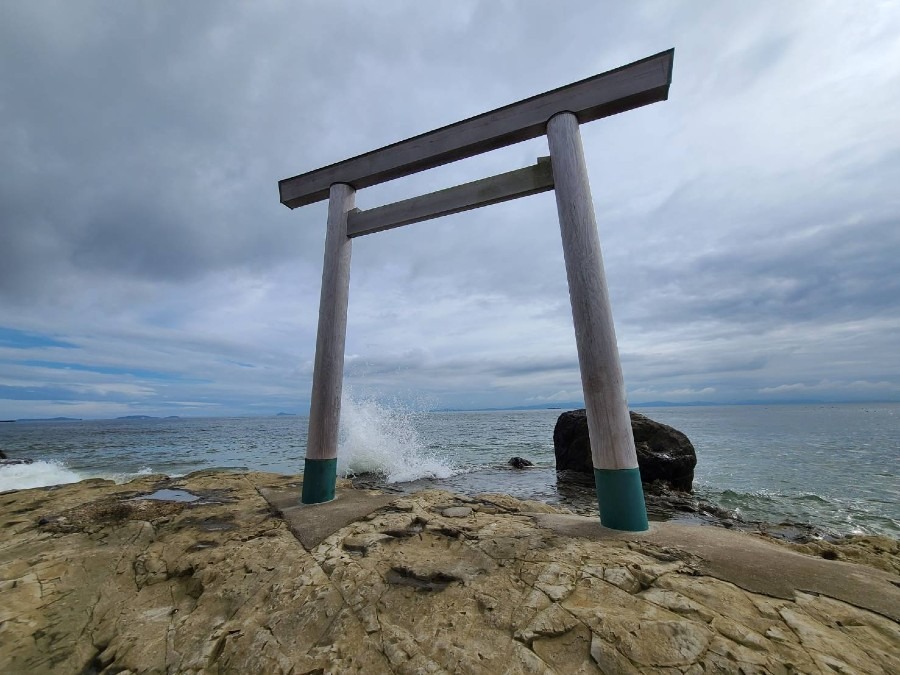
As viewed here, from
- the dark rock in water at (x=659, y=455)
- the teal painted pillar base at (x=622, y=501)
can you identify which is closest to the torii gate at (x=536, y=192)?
the teal painted pillar base at (x=622, y=501)

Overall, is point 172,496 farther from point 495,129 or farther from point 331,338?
point 495,129

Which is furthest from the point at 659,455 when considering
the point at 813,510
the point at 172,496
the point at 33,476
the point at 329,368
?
the point at 33,476

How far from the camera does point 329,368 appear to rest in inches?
195

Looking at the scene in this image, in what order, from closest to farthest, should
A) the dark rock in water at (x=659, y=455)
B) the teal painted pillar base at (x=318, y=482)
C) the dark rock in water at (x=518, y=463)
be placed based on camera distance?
the teal painted pillar base at (x=318, y=482) < the dark rock in water at (x=659, y=455) < the dark rock in water at (x=518, y=463)

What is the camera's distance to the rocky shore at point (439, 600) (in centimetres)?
181

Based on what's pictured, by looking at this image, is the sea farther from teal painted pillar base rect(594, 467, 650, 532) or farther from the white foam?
teal painted pillar base rect(594, 467, 650, 532)

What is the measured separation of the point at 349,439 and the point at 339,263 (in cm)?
1007

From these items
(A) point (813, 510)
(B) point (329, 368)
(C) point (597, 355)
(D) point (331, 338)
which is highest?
(D) point (331, 338)

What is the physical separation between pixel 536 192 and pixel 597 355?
6.67 feet

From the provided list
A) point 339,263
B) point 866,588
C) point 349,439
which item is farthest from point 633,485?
point 349,439

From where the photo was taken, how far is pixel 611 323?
3574 millimetres

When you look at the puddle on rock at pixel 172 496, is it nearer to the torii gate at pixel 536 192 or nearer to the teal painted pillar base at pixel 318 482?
the teal painted pillar base at pixel 318 482

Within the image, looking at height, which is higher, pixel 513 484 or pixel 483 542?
pixel 483 542

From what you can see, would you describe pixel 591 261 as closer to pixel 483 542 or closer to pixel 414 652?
pixel 483 542
